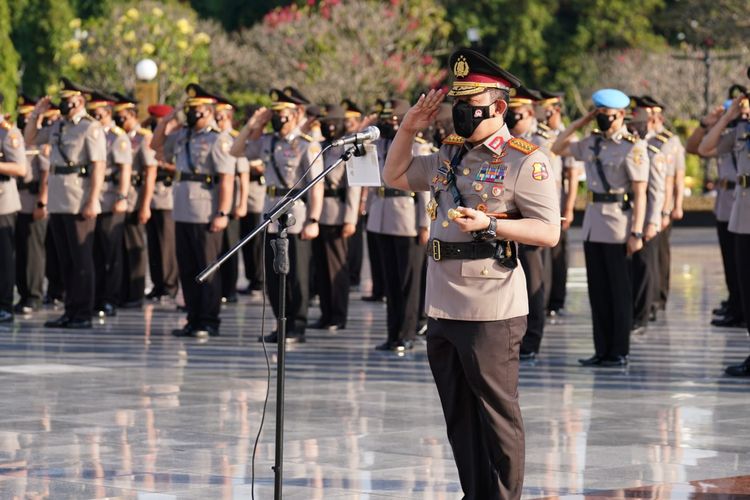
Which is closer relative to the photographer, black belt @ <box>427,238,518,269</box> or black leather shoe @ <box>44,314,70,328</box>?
black belt @ <box>427,238,518,269</box>

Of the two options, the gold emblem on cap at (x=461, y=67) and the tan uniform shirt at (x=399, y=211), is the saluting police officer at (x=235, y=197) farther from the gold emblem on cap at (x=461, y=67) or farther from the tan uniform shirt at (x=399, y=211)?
the gold emblem on cap at (x=461, y=67)

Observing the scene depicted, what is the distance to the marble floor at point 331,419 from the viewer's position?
27.2ft

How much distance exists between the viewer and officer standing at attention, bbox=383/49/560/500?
7000 millimetres

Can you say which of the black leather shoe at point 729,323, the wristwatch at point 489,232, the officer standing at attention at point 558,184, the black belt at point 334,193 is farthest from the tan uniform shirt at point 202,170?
the wristwatch at point 489,232

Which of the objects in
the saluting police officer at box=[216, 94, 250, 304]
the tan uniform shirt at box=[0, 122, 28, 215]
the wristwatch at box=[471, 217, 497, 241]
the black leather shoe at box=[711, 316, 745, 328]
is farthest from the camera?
the black leather shoe at box=[711, 316, 745, 328]

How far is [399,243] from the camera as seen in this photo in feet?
46.9

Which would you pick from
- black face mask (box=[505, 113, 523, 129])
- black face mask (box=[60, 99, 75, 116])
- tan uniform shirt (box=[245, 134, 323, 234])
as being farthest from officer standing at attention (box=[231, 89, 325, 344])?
black face mask (box=[505, 113, 523, 129])

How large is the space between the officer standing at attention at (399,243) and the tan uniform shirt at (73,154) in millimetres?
2578

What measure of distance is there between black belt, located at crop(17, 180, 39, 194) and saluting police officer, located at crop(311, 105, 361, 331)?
10.8 ft

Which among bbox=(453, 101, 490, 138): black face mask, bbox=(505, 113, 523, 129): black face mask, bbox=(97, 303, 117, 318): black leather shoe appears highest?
bbox=(453, 101, 490, 138): black face mask

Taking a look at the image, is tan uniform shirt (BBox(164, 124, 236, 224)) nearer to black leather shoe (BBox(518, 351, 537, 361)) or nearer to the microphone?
black leather shoe (BBox(518, 351, 537, 361))

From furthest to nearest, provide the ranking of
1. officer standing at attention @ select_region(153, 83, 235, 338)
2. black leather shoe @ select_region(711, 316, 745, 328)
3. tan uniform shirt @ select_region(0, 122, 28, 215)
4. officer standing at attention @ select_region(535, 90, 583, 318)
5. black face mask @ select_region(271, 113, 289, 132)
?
black leather shoe @ select_region(711, 316, 745, 328), officer standing at attention @ select_region(535, 90, 583, 318), tan uniform shirt @ select_region(0, 122, 28, 215), officer standing at attention @ select_region(153, 83, 235, 338), black face mask @ select_region(271, 113, 289, 132)

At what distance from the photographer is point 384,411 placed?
10602 millimetres

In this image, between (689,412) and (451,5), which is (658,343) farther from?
(451,5)
